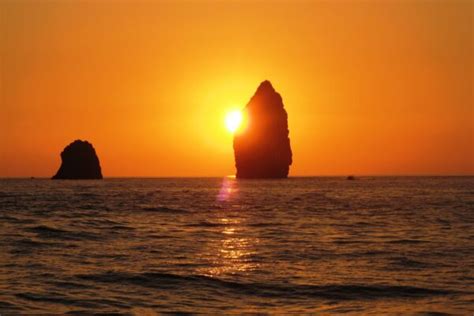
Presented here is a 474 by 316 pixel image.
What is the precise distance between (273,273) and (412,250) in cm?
895

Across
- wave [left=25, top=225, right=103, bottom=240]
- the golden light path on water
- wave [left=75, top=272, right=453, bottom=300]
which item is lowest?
wave [left=75, top=272, right=453, bottom=300]

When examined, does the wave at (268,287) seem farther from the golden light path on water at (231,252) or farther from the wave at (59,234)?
the wave at (59,234)

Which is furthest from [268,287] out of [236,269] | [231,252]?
[231,252]

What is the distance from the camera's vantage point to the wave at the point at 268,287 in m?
19.5

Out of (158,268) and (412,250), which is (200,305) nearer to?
(158,268)

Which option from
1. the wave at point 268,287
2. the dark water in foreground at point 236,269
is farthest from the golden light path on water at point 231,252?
the wave at point 268,287

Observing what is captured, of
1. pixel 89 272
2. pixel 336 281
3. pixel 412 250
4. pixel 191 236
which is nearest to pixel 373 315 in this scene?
pixel 336 281

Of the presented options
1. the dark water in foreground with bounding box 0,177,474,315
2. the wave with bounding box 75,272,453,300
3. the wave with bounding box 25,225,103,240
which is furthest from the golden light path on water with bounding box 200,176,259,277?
the wave with bounding box 25,225,103,240

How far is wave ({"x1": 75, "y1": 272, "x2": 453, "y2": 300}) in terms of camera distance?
19.5 meters

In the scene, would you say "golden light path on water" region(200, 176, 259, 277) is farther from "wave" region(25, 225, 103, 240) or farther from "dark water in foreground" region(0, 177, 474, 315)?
"wave" region(25, 225, 103, 240)

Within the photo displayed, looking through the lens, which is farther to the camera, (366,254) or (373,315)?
(366,254)

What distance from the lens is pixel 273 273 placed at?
23.1m

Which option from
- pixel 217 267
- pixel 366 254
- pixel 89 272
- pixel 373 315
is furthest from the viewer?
pixel 366 254

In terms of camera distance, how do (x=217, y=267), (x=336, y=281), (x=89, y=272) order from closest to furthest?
1. (x=336, y=281)
2. (x=89, y=272)
3. (x=217, y=267)
